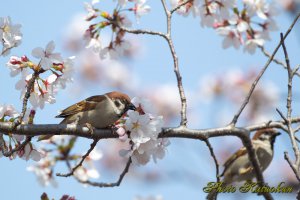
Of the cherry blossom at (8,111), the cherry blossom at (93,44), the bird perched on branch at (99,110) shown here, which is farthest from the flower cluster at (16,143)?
the cherry blossom at (93,44)

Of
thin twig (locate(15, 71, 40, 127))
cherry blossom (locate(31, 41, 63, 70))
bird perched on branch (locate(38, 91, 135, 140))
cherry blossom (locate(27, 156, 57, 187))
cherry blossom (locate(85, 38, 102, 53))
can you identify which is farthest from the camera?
cherry blossom (locate(27, 156, 57, 187))

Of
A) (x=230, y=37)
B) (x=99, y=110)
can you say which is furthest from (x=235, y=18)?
(x=99, y=110)

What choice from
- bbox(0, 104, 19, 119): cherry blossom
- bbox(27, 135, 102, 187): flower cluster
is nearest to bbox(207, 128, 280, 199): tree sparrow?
bbox(27, 135, 102, 187): flower cluster

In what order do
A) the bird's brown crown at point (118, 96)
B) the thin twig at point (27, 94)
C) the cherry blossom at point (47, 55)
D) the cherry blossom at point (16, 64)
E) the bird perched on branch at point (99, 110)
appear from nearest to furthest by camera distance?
the thin twig at point (27, 94) → the cherry blossom at point (47, 55) → the cherry blossom at point (16, 64) → the bird perched on branch at point (99, 110) → the bird's brown crown at point (118, 96)

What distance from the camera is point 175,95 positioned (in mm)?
8391

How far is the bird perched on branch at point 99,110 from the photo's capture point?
13.0ft

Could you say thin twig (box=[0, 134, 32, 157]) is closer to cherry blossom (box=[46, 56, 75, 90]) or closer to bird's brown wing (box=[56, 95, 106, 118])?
cherry blossom (box=[46, 56, 75, 90])

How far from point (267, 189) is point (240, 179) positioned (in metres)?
2.72

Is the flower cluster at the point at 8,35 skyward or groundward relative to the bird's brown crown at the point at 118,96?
groundward

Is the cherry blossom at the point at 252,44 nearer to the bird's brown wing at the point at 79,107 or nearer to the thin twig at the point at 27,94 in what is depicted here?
the bird's brown wing at the point at 79,107

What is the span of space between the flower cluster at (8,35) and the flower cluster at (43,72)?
79 mm

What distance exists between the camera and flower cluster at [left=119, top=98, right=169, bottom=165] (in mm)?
3021

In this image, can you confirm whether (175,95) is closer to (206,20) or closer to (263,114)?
(263,114)

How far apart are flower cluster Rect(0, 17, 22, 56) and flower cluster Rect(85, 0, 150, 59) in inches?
42.8
